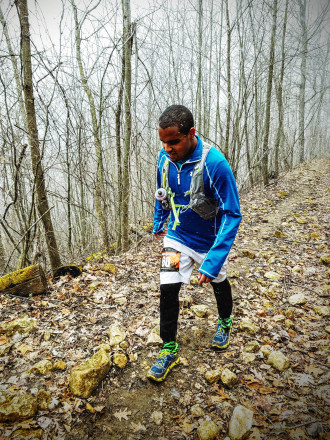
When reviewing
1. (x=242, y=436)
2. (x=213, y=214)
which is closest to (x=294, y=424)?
(x=242, y=436)

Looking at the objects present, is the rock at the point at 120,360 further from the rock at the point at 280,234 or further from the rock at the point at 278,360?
the rock at the point at 280,234

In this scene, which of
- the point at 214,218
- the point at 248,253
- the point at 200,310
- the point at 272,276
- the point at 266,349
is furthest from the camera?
the point at 248,253

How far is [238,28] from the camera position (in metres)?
7.19

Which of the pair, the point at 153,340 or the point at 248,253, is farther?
the point at 248,253

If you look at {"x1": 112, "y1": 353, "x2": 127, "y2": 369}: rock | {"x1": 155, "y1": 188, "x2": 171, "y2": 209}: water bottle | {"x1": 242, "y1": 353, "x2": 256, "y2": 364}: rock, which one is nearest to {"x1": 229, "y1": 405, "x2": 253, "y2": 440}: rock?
{"x1": 242, "y1": 353, "x2": 256, "y2": 364}: rock

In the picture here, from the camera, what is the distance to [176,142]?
1.80 metres

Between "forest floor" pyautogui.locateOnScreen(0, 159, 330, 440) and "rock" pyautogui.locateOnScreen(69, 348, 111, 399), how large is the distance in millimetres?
57

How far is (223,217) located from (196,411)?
1576mm

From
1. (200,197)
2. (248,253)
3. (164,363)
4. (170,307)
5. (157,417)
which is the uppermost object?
(200,197)

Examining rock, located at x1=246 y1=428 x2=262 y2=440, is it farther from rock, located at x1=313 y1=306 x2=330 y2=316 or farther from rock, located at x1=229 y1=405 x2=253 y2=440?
rock, located at x1=313 y1=306 x2=330 y2=316

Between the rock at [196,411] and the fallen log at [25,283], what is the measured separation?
2.52 meters

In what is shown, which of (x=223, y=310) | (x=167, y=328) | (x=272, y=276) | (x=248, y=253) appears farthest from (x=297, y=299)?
(x=167, y=328)

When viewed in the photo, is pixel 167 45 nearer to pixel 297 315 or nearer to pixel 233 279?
pixel 233 279

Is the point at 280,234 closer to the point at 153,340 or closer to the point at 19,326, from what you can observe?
the point at 153,340
